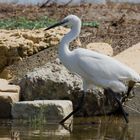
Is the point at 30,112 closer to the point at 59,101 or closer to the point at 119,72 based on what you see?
the point at 59,101

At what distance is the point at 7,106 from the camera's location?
43.8 ft

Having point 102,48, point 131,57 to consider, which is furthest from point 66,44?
point 131,57

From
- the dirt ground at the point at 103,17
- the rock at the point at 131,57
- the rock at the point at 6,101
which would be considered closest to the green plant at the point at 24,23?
the dirt ground at the point at 103,17

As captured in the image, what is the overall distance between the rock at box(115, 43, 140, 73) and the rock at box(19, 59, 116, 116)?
1560mm

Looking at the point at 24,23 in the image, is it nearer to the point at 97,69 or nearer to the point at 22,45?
the point at 22,45

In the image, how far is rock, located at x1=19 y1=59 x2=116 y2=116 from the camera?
13.8 meters

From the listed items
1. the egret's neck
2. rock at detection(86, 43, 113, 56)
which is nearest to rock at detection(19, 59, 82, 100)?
the egret's neck

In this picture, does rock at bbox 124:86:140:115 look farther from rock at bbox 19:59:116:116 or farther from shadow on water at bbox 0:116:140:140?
shadow on water at bbox 0:116:140:140

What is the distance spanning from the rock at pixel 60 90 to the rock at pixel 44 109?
64cm

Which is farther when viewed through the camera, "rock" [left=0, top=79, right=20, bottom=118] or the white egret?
"rock" [left=0, top=79, right=20, bottom=118]

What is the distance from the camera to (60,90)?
1376 centimetres

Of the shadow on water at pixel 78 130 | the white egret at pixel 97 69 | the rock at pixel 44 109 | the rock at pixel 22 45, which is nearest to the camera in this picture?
the shadow on water at pixel 78 130

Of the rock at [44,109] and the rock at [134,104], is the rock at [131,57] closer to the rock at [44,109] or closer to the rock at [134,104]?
the rock at [134,104]

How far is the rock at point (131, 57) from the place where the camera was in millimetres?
15329
